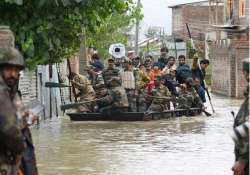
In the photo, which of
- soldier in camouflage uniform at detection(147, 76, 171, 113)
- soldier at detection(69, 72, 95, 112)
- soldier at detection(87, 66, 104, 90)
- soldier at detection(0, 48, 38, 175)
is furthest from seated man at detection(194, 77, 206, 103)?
soldier at detection(0, 48, 38, 175)

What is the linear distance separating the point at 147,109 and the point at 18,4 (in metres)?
11.3

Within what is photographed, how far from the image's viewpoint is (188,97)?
72.5ft

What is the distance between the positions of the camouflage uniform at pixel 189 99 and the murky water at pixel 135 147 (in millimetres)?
840

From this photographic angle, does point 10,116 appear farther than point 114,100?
No

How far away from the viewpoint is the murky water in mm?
12031

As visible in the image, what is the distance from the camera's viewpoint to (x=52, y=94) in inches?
893

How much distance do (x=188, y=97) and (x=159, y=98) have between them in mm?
1499

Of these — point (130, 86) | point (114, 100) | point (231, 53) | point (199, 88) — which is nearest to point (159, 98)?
point (130, 86)

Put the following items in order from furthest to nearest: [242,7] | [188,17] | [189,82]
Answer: [188,17]
[242,7]
[189,82]

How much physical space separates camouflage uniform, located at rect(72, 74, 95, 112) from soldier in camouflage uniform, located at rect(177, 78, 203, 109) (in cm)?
260

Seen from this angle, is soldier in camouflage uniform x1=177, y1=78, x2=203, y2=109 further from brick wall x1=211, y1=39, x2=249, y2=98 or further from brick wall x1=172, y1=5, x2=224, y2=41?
brick wall x1=172, y1=5, x2=224, y2=41

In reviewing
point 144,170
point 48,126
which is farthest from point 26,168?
point 48,126

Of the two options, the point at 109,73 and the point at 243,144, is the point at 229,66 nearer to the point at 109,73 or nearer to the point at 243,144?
the point at 109,73

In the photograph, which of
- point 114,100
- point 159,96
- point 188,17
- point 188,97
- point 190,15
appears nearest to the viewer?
point 114,100
